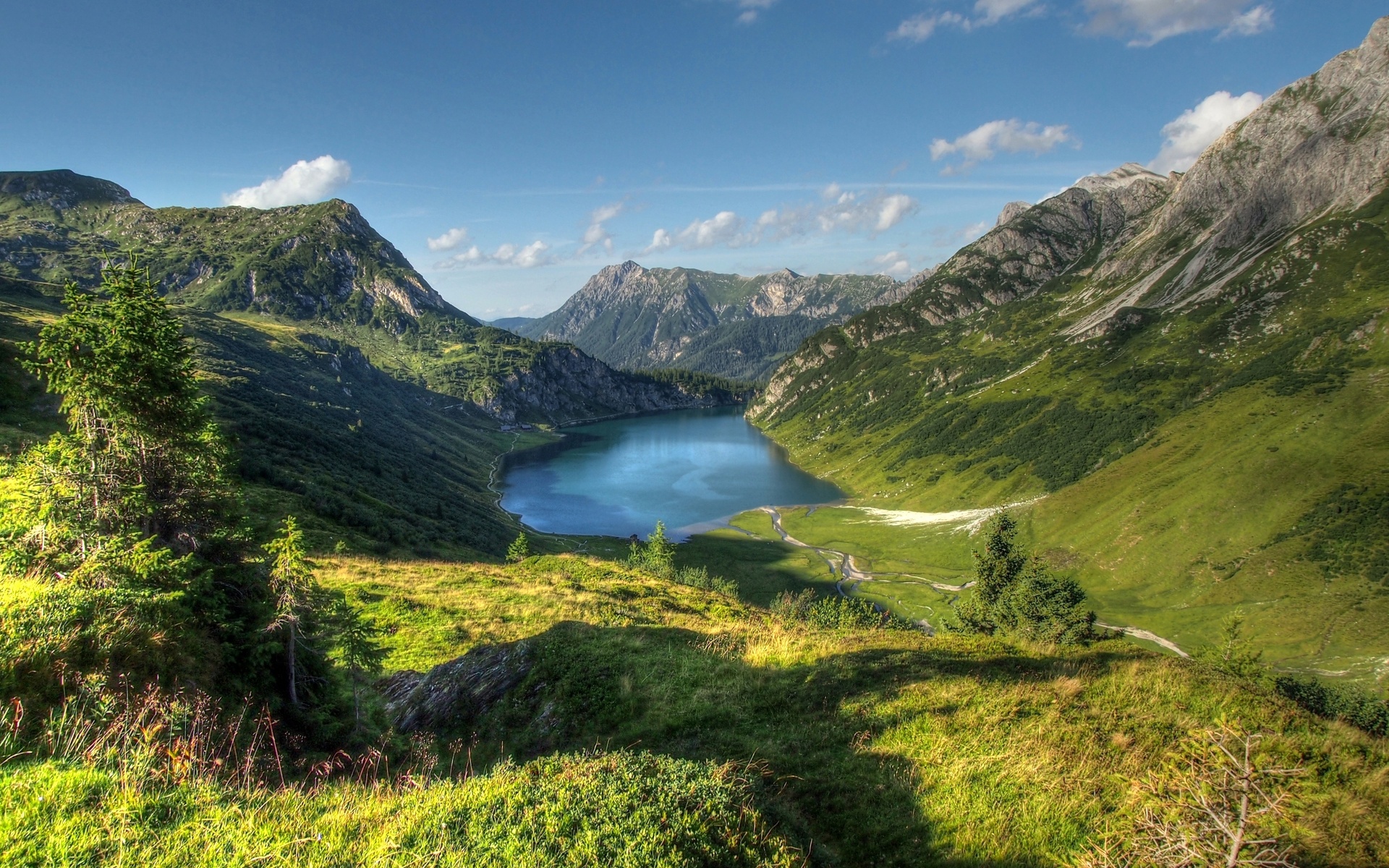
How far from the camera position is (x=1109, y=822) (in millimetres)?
8602

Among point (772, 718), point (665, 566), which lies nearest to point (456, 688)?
point (772, 718)

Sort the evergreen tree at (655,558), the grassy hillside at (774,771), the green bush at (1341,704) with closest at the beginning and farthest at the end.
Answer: the grassy hillside at (774,771)
the green bush at (1341,704)
the evergreen tree at (655,558)

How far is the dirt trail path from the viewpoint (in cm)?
9112

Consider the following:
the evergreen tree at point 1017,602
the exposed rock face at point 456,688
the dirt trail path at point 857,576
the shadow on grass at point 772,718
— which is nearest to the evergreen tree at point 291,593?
the exposed rock face at point 456,688

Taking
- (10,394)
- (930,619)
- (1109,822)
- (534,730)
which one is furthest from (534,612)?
(930,619)

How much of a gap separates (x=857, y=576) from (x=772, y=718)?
11707 centimetres

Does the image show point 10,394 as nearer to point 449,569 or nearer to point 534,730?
point 449,569

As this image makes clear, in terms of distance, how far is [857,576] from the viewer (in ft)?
403

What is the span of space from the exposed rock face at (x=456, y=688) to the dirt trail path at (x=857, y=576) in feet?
335

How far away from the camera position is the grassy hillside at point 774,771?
7.31 meters

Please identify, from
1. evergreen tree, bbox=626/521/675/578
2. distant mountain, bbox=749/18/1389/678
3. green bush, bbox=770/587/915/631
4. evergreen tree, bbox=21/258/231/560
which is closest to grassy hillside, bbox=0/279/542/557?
evergreen tree, bbox=21/258/231/560

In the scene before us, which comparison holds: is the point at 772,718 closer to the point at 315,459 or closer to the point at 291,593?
the point at 291,593

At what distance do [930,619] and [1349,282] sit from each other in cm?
19880

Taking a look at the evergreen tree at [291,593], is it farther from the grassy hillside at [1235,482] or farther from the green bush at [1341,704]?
the grassy hillside at [1235,482]
